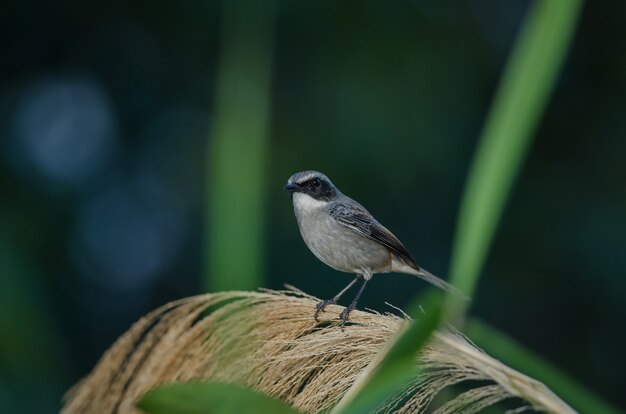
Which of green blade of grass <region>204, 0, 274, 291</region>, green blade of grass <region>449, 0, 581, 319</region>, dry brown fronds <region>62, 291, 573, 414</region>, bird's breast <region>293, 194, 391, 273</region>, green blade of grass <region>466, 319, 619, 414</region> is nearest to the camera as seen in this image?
green blade of grass <region>204, 0, 274, 291</region>

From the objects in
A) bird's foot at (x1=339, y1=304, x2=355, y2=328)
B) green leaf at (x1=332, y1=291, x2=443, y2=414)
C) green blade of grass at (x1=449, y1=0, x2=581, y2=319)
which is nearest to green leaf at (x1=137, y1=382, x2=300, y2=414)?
green leaf at (x1=332, y1=291, x2=443, y2=414)

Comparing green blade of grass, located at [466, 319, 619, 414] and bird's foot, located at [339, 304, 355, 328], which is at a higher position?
green blade of grass, located at [466, 319, 619, 414]

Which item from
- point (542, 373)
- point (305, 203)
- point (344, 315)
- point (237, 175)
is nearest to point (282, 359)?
point (344, 315)

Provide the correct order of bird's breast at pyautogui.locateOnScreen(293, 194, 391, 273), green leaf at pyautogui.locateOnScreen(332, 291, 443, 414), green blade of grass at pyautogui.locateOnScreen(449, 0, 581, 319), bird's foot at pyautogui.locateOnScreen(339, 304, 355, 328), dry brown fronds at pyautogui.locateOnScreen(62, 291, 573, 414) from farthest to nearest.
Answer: bird's breast at pyautogui.locateOnScreen(293, 194, 391, 273), bird's foot at pyautogui.locateOnScreen(339, 304, 355, 328), dry brown fronds at pyautogui.locateOnScreen(62, 291, 573, 414), green blade of grass at pyautogui.locateOnScreen(449, 0, 581, 319), green leaf at pyautogui.locateOnScreen(332, 291, 443, 414)

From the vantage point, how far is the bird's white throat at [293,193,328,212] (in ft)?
14.8

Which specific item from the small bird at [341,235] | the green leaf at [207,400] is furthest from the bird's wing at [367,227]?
the green leaf at [207,400]

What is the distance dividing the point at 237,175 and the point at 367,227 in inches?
111

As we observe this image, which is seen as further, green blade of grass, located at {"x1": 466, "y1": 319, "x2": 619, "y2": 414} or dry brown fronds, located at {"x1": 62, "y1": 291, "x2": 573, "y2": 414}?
dry brown fronds, located at {"x1": 62, "y1": 291, "x2": 573, "y2": 414}

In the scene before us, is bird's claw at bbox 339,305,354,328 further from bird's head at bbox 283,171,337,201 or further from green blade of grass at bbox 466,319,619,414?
bird's head at bbox 283,171,337,201

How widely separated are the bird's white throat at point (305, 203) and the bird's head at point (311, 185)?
0.05 feet

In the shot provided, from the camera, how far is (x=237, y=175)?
5.91 feet

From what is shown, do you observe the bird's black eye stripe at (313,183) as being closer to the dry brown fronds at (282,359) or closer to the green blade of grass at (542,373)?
the dry brown fronds at (282,359)

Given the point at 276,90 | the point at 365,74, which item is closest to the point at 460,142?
the point at 365,74

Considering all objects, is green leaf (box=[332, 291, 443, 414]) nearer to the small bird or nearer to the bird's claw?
the bird's claw
